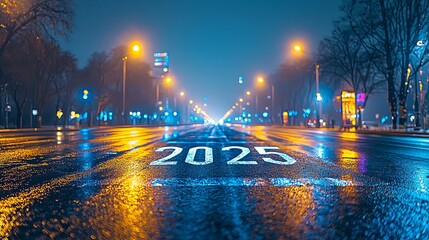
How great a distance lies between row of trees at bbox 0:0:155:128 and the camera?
27719mm

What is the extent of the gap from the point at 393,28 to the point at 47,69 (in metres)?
41.0

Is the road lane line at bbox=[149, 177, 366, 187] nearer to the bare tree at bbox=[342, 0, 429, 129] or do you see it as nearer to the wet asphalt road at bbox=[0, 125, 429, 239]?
the wet asphalt road at bbox=[0, 125, 429, 239]

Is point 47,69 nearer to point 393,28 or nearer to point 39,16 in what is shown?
point 39,16

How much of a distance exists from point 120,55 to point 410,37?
49.8 m

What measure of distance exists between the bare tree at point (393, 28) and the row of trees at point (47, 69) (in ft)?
77.5

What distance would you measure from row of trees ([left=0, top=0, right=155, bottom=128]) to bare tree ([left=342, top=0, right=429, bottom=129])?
23.6 meters

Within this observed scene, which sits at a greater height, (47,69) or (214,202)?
(47,69)

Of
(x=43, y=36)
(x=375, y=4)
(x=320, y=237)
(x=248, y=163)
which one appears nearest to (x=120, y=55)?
(x=43, y=36)

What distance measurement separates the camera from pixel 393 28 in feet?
99.8

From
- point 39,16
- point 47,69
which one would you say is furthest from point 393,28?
point 47,69

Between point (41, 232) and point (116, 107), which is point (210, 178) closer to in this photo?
point (41, 232)

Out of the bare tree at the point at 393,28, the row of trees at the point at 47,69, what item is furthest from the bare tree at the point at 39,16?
the bare tree at the point at 393,28

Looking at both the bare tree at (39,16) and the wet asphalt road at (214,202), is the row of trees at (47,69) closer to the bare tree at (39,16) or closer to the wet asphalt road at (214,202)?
the bare tree at (39,16)

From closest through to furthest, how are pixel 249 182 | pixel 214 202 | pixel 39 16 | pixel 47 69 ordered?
pixel 214 202, pixel 249 182, pixel 39 16, pixel 47 69
